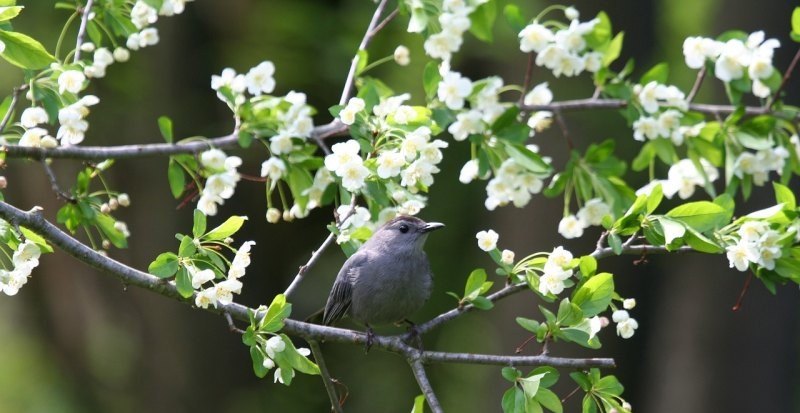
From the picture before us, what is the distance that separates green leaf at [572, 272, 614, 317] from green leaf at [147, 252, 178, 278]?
1402mm

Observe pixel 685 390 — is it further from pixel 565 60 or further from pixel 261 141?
pixel 261 141

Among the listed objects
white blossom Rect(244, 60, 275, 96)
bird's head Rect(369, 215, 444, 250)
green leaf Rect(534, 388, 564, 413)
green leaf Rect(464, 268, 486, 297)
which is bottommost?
bird's head Rect(369, 215, 444, 250)

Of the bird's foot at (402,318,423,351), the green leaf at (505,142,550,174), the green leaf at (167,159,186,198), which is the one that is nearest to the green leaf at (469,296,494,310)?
the bird's foot at (402,318,423,351)

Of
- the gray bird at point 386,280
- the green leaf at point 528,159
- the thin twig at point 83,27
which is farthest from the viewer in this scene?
the gray bird at point 386,280

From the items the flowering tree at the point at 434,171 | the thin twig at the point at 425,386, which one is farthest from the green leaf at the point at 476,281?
the thin twig at the point at 425,386

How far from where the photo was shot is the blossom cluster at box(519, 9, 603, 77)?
4.37m

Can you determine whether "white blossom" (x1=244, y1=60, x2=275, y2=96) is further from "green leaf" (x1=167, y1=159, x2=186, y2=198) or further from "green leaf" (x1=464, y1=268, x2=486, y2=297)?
"green leaf" (x1=464, y1=268, x2=486, y2=297)

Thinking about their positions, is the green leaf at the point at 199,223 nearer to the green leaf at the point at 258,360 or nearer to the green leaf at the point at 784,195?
the green leaf at the point at 258,360

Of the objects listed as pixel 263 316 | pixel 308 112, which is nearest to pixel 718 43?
pixel 308 112

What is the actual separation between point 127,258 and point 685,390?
488cm

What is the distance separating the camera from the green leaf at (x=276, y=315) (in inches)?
145

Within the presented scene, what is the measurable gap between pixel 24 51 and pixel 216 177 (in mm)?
801

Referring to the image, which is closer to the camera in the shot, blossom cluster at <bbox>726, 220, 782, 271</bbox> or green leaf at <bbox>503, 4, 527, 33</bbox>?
blossom cluster at <bbox>726, 220, 782, 271</bbox>

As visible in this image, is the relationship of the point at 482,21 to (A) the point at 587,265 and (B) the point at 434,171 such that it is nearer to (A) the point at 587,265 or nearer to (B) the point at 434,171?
(B) the point at 434,171
